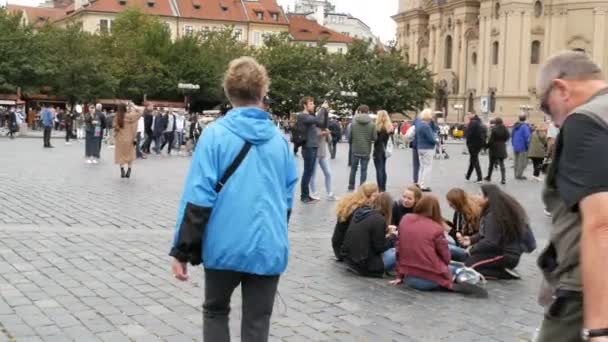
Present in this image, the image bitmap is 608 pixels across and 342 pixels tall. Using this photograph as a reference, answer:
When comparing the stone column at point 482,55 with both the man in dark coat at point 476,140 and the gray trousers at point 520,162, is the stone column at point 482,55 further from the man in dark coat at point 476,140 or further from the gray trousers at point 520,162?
the man in dark coat at point 476,140

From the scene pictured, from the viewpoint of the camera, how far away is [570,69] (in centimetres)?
303

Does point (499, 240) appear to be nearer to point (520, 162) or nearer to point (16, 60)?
point (520, 162)

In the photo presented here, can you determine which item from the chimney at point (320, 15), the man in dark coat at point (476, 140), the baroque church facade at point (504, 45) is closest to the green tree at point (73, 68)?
the baroque church facade at point (504, 45)

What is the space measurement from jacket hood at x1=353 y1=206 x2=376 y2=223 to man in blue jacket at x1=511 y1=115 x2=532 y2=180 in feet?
51.8

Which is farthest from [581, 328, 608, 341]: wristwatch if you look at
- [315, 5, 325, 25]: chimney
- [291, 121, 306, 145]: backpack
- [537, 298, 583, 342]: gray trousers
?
[315, 5, 325, 25]: chimney

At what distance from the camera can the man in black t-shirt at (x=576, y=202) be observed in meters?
2.73

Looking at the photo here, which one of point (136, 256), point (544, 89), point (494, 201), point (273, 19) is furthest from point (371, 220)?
point (273, 19)

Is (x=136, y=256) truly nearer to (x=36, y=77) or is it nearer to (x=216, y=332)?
(x=216, y=332)

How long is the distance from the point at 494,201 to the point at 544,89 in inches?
223

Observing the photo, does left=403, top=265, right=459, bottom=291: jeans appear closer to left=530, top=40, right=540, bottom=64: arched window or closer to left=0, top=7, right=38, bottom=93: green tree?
left=0, top=7, right=38, bottom=93: green tree

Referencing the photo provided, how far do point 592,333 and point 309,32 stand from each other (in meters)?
114

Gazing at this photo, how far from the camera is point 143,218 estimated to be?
12.1 m

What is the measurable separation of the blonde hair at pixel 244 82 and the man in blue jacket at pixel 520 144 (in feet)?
66.3

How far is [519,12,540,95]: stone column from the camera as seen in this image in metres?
75.9
